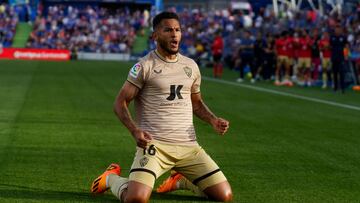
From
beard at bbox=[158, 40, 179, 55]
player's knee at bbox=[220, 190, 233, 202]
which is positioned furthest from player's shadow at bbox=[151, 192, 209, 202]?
beard at bbox=[158, 40, 179, 55]

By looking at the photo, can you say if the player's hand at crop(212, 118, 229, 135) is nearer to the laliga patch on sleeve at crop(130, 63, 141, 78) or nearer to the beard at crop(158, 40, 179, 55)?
the beard at crop(158, 40, 179, 55)

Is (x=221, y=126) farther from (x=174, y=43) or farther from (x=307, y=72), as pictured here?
(x=307, y=72)

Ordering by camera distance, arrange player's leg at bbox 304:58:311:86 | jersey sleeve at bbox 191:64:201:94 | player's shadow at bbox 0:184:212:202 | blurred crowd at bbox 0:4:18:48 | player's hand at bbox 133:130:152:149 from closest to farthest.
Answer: player's hand at bbox 133:130:152:149
player's shadow at bbox 0:184:212:202
jersey sleeve at bbox 191:64:201:94
player's leg at bbox 304:58:311:86
blurred crowd at bbox 0:4:18:48

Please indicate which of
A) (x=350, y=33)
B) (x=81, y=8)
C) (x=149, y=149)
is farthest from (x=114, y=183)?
(x=81, y=8)

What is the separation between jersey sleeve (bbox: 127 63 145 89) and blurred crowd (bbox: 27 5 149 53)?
60706 mm

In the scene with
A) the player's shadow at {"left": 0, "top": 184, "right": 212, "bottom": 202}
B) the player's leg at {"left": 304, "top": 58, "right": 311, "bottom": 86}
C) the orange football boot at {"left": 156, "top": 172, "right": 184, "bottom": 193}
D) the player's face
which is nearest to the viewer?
the player's face

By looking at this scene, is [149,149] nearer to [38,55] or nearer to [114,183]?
[114,183]

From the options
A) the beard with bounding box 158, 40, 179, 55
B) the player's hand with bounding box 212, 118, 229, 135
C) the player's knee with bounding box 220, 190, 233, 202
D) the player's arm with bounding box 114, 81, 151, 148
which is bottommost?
the player's knee with bounding box 220, 190, 233, 202

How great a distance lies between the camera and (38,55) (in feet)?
217

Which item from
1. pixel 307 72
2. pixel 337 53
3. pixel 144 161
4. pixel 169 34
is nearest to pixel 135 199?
pixel 144 161

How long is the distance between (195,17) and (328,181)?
59184 millimetres

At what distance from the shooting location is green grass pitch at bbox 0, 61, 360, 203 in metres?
9.81

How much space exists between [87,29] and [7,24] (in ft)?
19.9

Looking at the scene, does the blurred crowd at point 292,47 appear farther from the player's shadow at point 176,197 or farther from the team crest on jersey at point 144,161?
the team crest on jersey at point 144,161
